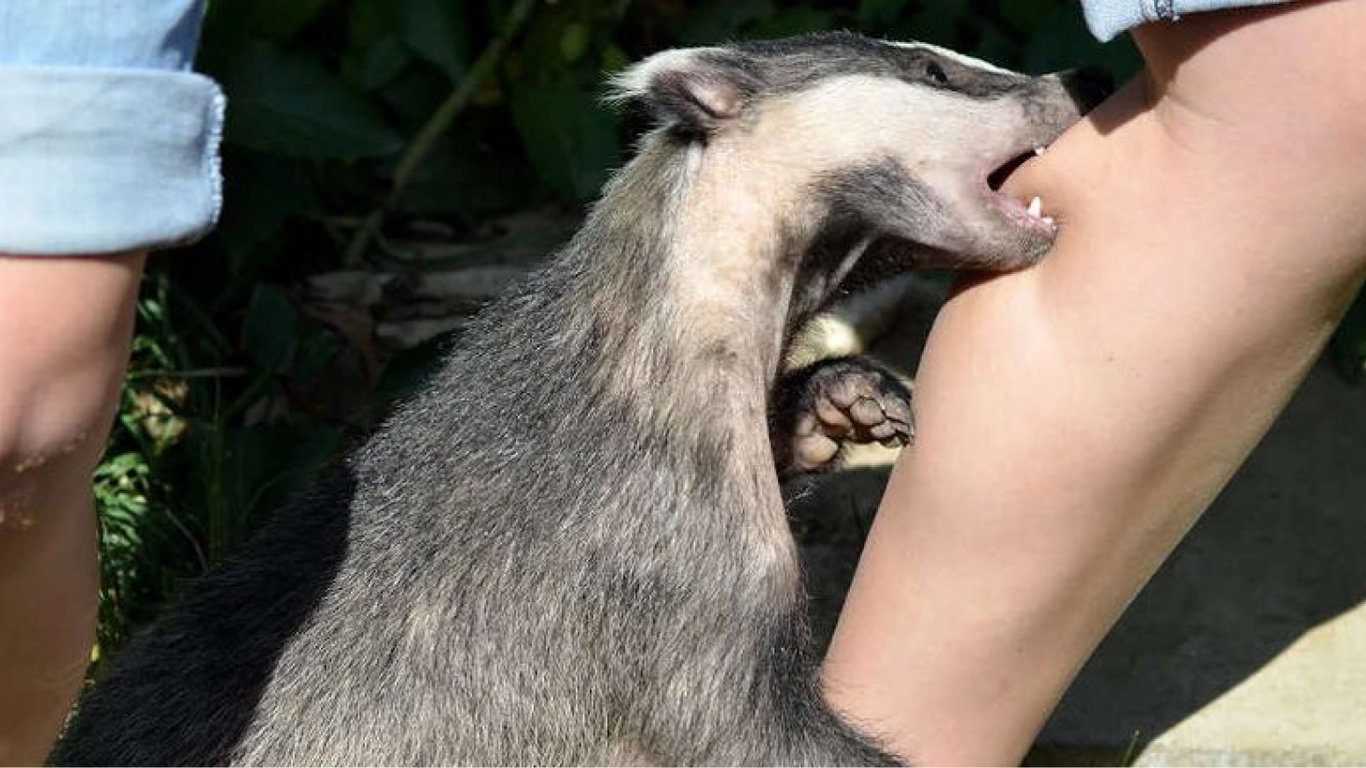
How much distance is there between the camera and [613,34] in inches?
214

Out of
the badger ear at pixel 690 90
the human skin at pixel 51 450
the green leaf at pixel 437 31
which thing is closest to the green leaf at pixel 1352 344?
the badger ear at pixel 690 90

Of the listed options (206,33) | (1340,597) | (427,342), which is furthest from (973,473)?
(206,33)

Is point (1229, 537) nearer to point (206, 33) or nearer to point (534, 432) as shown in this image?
point (534, 432)

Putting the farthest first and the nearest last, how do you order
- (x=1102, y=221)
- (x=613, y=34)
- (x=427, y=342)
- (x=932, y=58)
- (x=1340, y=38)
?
1. (x=613, y=34)
2. (x=427, y=342)
3. (x=932, y=58)
4. (x=1102, y=221)
5. (x=1340, y=38)

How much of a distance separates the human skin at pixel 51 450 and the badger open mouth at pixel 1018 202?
1466mm

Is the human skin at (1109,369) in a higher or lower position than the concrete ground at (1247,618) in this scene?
higher

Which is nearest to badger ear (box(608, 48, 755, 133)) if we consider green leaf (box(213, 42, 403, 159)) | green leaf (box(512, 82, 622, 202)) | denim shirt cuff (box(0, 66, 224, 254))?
denim shirt cuff (box(0, 66, 224, 254))

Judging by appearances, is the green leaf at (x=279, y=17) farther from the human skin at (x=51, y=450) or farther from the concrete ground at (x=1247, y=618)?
the human skin at (x=51, y=450)

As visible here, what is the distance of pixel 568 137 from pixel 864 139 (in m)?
1.83

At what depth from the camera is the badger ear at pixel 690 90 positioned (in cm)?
331

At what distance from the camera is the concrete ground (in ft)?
12.7

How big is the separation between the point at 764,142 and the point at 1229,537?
1.52m

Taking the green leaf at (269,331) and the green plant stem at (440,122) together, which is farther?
the green plant stem at (440,122)

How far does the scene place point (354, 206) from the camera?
5.50m
